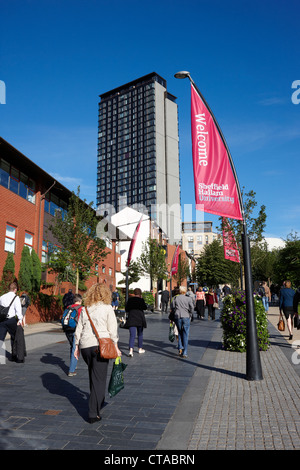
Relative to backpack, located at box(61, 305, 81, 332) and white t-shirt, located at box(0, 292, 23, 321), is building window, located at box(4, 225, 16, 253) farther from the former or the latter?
backpack, located at box(61, 305, 81, 332)

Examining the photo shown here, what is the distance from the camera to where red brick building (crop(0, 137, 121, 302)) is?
874 inches

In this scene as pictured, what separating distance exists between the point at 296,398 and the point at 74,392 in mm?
3507

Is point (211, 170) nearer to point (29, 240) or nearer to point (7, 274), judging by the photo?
point (7, 274)

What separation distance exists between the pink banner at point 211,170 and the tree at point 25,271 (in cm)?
1682

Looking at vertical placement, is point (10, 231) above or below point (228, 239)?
above

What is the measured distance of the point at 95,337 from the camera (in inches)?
198

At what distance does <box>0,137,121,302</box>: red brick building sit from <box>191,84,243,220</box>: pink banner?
13.5 m

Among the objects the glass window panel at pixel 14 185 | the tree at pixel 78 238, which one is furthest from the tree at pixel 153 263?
the tree at pixel 78 238

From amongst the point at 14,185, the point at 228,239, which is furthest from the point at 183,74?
the point at 14,185

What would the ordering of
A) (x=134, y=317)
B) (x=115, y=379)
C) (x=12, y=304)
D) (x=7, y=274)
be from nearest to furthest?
(x=115, y=379), (x=12, y=304), (x=134, y=317), (x=7, y=274)

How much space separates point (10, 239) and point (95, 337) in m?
19.5

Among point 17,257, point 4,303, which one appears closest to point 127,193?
point 17,257

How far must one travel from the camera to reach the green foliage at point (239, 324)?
9656mm

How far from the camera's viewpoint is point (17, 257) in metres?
23.2
